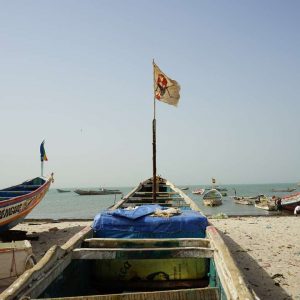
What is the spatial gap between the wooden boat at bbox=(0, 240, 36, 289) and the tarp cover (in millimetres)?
1608

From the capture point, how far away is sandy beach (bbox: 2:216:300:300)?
22.6 feet

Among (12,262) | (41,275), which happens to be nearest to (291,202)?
(12,262)

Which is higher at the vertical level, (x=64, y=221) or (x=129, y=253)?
(x=129, y=253)

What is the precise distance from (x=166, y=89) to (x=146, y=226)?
8.87m

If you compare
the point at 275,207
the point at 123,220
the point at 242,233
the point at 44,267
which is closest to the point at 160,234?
the point at 123,220

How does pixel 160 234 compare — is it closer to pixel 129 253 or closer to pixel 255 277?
pixel 129 253

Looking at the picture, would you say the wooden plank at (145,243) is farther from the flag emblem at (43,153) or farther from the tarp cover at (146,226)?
the flag emblem at (43,153)

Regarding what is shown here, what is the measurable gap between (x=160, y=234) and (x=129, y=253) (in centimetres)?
127

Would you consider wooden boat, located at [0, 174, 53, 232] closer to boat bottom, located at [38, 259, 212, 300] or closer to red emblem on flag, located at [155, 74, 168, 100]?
boat bottom, located at [38, 259, 212, 300]

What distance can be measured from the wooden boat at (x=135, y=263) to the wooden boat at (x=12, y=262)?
5.12 ft

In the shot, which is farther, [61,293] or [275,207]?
[275,207]

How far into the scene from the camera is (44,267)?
3.96 meters

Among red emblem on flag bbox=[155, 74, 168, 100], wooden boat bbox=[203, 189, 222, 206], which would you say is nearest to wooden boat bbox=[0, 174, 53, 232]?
red emblem on flag bbox=[155, 74, 168, 100]

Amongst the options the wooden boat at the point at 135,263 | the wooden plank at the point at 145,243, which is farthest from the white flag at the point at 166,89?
the wooden plank at the point at 145,243
